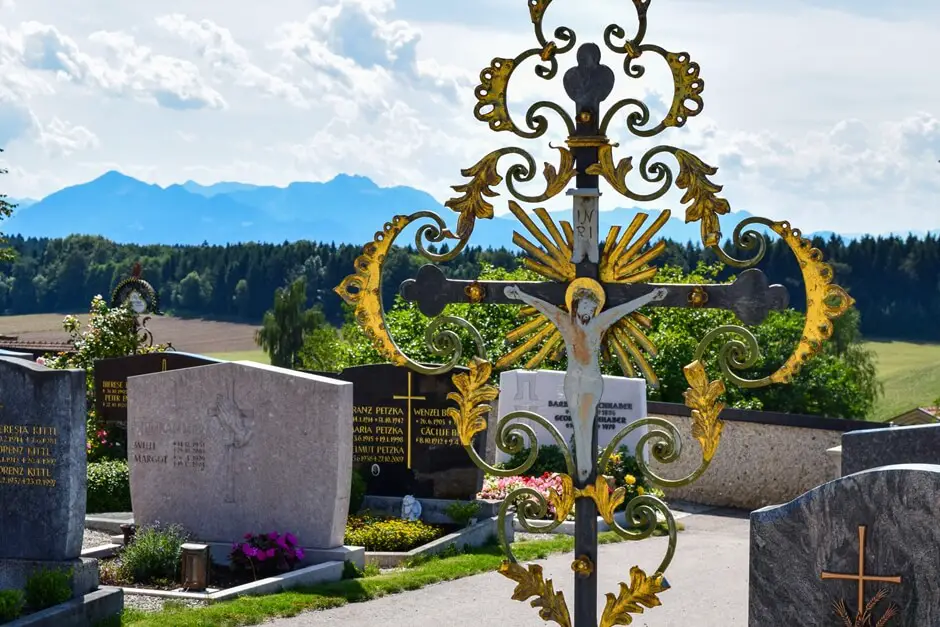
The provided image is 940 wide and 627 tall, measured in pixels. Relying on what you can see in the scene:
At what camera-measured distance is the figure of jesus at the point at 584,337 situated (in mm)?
6414

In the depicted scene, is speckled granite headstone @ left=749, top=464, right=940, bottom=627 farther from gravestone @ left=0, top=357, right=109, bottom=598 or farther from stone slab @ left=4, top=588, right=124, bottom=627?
gravestone @ left=0, top=357, right=109, bottom=598

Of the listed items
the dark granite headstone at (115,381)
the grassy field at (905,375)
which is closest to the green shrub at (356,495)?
the dark granite headstone at (115,381)

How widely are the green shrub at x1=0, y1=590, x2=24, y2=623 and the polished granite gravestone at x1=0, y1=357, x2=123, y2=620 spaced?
1.22m

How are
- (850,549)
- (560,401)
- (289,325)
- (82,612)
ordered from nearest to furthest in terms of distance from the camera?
1. (850,549)
2. (82,612)
3. (560,401)
4. (289,325)

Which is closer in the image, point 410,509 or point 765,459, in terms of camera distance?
point 410,509

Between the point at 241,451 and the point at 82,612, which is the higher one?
the point at 241,451

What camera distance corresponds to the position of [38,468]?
1202cm

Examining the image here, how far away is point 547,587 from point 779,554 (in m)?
1.45

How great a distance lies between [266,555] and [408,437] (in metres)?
3.75

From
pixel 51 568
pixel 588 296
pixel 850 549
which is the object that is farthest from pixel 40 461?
pixel 850 549

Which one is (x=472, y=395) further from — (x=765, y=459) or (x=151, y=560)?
(x=765, y=459)

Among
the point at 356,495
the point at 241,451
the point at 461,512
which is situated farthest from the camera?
the point at 356,495

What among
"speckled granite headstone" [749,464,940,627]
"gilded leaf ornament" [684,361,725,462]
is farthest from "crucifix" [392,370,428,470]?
"gilded leaf ornament" [684,361,725,462]

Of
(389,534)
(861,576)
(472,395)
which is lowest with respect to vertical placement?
(389,534)
